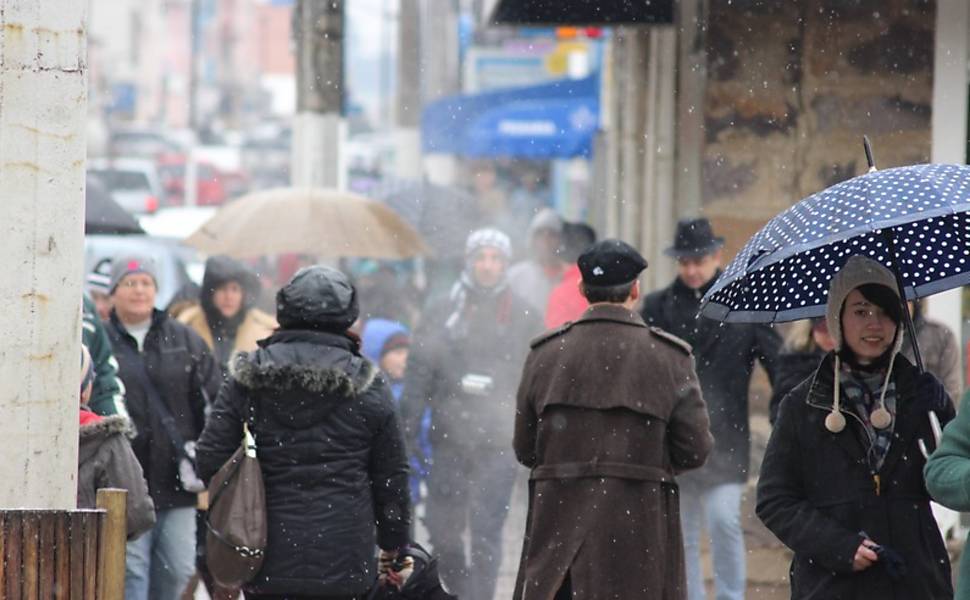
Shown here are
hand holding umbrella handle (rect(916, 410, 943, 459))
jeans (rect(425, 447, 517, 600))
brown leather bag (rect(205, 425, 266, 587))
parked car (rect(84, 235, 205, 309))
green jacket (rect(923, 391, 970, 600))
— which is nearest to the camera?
green jacket (rect(923, 391, 970, 600))

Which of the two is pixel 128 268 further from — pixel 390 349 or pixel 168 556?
pixel 390 349

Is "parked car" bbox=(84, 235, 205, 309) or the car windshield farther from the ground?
the car windshield

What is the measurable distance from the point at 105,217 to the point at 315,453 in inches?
236

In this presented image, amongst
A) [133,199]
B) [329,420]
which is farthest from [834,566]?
[133,199]

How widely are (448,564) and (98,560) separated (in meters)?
4.98

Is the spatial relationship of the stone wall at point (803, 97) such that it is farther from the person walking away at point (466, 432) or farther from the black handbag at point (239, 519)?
the black handbag at point (239, 519)

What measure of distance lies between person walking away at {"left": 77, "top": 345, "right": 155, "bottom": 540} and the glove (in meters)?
2.84

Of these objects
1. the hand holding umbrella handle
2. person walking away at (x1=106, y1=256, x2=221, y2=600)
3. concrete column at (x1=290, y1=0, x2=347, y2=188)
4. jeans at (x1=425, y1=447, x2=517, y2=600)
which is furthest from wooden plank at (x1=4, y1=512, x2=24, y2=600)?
concrete column at (x1=290, y1=0, x2=347, y2=188)

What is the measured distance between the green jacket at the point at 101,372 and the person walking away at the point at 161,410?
1.32 feet

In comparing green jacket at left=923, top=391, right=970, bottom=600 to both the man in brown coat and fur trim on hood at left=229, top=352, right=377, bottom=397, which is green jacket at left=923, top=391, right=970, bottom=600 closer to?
the man in brown coat

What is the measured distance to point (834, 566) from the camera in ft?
17.5

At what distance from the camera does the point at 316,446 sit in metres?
6.39

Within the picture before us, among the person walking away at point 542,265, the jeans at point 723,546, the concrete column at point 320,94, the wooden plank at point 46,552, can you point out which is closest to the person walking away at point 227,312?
the jeans at point 723,546

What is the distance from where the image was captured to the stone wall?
1087 centimetres
